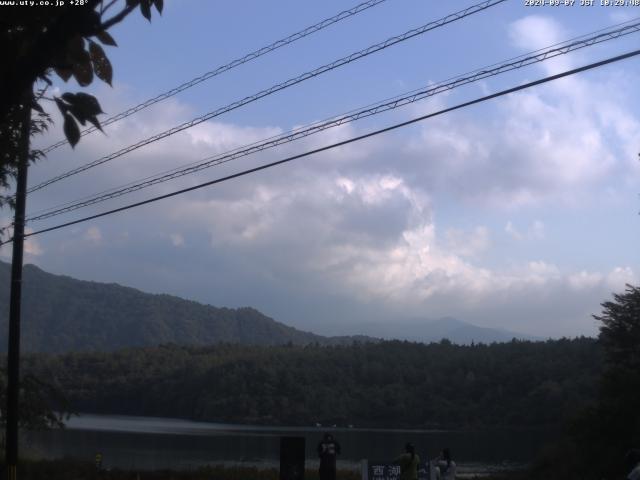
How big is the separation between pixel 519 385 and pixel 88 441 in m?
39.2

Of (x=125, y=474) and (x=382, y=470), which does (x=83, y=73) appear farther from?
(x=125, y=474)

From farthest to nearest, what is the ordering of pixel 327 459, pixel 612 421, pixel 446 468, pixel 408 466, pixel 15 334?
pixel 612 421 < pixel 446 468 < pixel 327 459 < pixel 15 334 < pixel 408 466

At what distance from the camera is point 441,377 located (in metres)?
93.7

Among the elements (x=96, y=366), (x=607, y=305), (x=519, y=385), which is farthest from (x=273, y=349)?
(x=607, y=305)

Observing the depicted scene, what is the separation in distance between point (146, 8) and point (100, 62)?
0.40 meters

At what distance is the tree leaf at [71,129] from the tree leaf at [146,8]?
70 centimetres

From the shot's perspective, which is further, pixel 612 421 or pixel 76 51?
pixel 612 421

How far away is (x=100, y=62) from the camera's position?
493 cm

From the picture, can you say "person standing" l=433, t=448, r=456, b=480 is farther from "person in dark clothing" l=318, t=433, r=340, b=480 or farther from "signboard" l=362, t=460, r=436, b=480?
"signboard" l=362, t=460, r=436, b=480

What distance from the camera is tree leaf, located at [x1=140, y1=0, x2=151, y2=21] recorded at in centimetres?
474

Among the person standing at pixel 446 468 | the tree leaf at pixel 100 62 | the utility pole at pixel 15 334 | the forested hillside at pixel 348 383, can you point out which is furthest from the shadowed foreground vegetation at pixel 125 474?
the forested hillside at pixel 348 383

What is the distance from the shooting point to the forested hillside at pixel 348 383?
267 feet

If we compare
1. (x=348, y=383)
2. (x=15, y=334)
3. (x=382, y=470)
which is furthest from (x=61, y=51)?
(x=348, y=383)

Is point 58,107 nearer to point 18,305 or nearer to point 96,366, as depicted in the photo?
point 18,305
